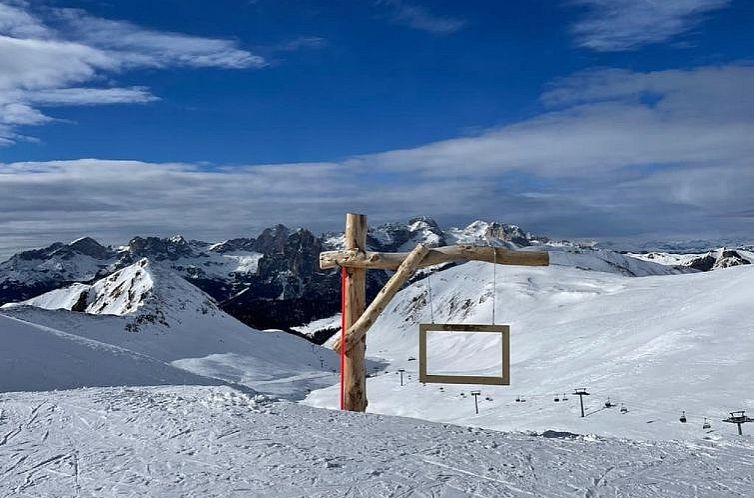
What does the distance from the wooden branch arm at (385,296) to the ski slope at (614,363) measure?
18.8m

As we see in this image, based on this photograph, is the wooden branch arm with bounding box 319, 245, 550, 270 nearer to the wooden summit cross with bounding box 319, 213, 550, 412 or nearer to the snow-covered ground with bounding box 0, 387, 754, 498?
the wooden summit cross with bounding box 319, 213, 550, 412

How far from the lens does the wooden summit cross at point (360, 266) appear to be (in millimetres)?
13562

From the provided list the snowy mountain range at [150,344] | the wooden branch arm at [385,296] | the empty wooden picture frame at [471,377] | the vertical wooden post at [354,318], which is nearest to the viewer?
the empty wooden picture frame at [471,377]

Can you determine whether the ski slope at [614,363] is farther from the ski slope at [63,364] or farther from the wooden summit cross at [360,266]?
the ski slope at [63,364]

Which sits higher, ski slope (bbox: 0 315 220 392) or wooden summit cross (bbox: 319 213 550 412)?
wooden summit cross (bbox: 319 213 550 412)

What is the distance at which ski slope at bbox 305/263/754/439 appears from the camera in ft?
113

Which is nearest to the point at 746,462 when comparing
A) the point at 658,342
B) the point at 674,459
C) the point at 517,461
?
the point at 674,459

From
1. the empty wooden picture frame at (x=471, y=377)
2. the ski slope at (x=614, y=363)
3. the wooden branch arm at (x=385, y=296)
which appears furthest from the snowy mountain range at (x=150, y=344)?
the empty wooden picture frame at (x=471, y=377)

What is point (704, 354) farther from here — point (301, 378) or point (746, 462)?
point (301, 378)

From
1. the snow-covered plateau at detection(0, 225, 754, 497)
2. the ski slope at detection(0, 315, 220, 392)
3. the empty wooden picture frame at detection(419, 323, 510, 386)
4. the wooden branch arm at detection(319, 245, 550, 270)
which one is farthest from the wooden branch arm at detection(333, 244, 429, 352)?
the ski slope at detection(0, 315, 220, 392)

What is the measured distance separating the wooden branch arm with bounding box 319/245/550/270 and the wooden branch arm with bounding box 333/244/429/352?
0.15 m

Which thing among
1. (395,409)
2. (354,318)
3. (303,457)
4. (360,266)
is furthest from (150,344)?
(303,457)

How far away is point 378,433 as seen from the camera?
37.8 feet

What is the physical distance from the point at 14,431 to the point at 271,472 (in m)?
5.44
